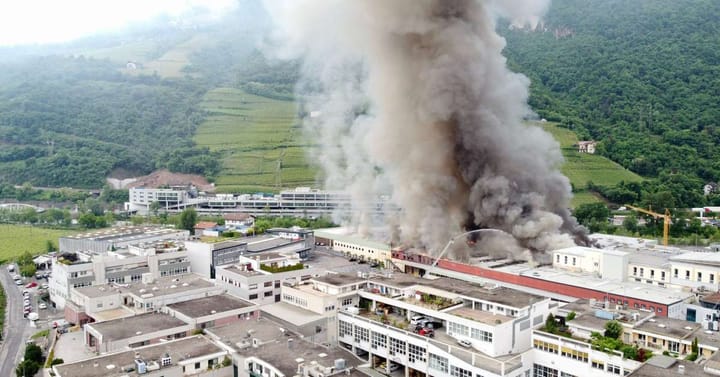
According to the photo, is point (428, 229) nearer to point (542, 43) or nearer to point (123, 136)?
point (123, 136)

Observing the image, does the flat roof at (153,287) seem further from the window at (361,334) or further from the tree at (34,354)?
the window at (361,334)

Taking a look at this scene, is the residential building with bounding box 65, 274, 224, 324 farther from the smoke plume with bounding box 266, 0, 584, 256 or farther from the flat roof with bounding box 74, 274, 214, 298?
the smoke plume with bounding box 266, 0, 584, 256

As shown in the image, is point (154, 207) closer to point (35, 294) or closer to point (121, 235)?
point (121, 235)

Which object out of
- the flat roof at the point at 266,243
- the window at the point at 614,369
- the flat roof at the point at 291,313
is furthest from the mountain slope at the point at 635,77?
the window at the point at 614,369

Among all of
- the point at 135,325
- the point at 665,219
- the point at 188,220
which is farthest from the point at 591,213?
the point at 135,325

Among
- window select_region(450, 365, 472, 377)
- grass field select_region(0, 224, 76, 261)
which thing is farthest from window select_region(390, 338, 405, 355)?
grass field select_region(0, 224, 76, 261)

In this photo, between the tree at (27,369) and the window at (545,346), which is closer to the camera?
the window at (545,346)
